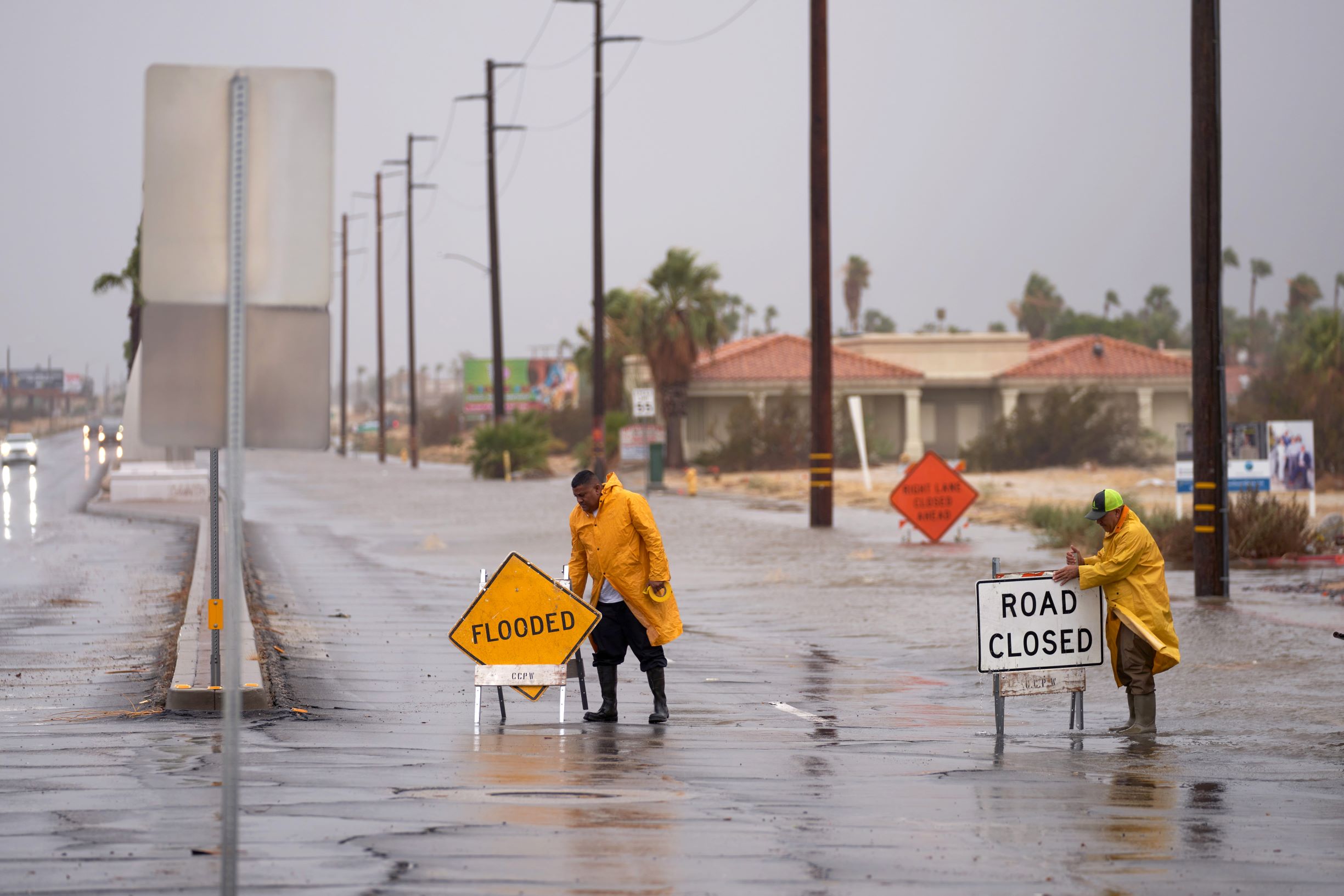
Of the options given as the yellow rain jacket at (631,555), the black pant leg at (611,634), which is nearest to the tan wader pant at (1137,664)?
the yellow rain jacket at (631,555)

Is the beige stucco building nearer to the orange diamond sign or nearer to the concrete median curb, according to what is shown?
the orange diamond sign

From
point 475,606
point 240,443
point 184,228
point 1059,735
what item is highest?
point 184,228

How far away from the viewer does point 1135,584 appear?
1005 centimetres

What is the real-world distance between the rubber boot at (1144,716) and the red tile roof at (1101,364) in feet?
188

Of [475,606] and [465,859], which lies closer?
[465,859]

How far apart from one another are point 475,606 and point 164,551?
48.6ft

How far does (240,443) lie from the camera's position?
4.93 m

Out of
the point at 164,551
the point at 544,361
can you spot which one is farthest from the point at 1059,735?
the point at 544,361

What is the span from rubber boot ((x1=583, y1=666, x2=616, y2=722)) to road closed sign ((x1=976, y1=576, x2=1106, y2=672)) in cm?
233

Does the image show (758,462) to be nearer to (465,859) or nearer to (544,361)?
(465,859)

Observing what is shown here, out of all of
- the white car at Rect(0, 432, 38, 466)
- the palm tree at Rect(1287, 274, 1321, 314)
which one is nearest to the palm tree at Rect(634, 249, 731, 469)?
the white car at Rect(0, 432, 38, 466)

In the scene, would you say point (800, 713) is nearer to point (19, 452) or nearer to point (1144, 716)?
point (1144, 716)

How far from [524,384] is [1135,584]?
114m

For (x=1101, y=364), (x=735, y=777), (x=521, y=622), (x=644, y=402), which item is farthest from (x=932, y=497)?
(x=1101, y=364)
